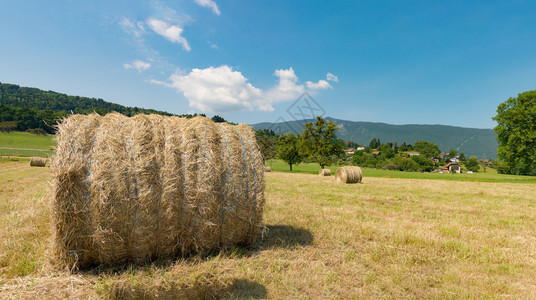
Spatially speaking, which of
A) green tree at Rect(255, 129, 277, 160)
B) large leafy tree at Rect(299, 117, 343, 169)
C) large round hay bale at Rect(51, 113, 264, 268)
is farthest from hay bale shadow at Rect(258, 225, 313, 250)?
large leafy tree at Rect(299, 117, 343, 169)

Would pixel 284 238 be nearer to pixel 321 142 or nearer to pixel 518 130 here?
pixel 321 142

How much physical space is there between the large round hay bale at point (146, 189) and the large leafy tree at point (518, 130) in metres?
38.3

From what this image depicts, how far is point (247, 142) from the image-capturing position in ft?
16.1

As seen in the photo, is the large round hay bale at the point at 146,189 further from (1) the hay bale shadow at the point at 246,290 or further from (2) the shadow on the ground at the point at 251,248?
(1) the hay bale shadow at the point at 246,290

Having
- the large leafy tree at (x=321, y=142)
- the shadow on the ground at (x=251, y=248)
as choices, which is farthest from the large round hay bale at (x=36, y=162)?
the large leafy tree at (x=321, y=142)

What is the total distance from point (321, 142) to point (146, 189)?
115 feet

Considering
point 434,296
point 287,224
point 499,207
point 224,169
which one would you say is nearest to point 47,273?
point 224,169

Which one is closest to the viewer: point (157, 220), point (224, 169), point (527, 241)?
point (157, 220)

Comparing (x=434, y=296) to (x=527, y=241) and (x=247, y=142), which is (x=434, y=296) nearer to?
(x=247, y=142)

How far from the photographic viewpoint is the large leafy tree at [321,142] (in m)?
37.2

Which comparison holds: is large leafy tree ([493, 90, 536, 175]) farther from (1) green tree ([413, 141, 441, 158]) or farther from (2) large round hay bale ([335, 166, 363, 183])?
(1) green tree ([413, 141, 441, 158])

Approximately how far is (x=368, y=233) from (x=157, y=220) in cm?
440

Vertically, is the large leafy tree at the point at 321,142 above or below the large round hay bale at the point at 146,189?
above

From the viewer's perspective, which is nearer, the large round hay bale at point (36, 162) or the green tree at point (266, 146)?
the green tree at point (266, 146)
